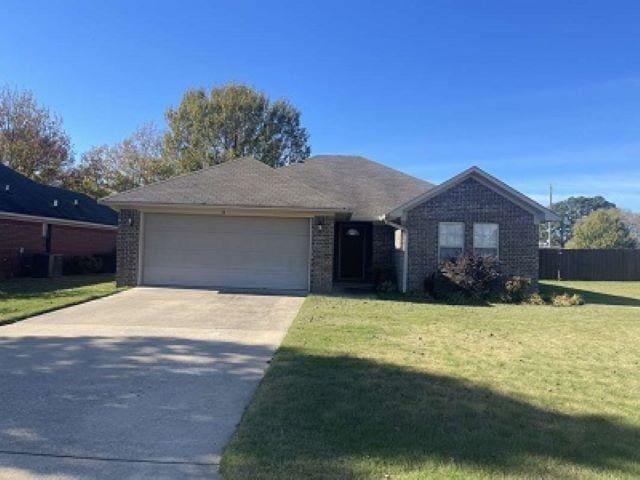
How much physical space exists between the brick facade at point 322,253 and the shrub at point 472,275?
3508 mm

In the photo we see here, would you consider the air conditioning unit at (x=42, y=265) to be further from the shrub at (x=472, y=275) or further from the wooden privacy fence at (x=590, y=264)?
the wooden privacy fence at (x=590, y=264)

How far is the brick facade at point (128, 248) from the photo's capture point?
1756cm

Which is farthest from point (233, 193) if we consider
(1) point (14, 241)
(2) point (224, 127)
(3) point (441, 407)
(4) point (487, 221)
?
(2) point (224, 127)

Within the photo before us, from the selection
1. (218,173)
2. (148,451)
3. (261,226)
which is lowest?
(148,451)

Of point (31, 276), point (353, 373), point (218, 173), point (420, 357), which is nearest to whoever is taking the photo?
point (353, 373)

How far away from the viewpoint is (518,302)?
1752 centimetres

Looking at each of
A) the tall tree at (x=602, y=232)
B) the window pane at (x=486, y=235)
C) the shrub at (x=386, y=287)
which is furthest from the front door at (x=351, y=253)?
the tall tree at (x=602, y=232)

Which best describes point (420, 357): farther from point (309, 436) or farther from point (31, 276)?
point (31, 276)

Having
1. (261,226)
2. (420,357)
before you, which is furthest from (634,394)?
(261,226)

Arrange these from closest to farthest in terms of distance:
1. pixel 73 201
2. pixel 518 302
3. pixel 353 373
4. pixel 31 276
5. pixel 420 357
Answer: pixel 353 373 → pixel 420 357 → pixel 518 302 → pixel 31 276 → pixel 73 201

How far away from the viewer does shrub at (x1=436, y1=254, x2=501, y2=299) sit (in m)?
17.3

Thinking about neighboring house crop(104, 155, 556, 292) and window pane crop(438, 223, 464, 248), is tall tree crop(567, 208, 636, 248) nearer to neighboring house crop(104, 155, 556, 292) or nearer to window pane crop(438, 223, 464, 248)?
neighboring house crop(104, 155, 556, 292)

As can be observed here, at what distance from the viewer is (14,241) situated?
835 inches

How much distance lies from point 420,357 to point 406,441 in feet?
11.8
